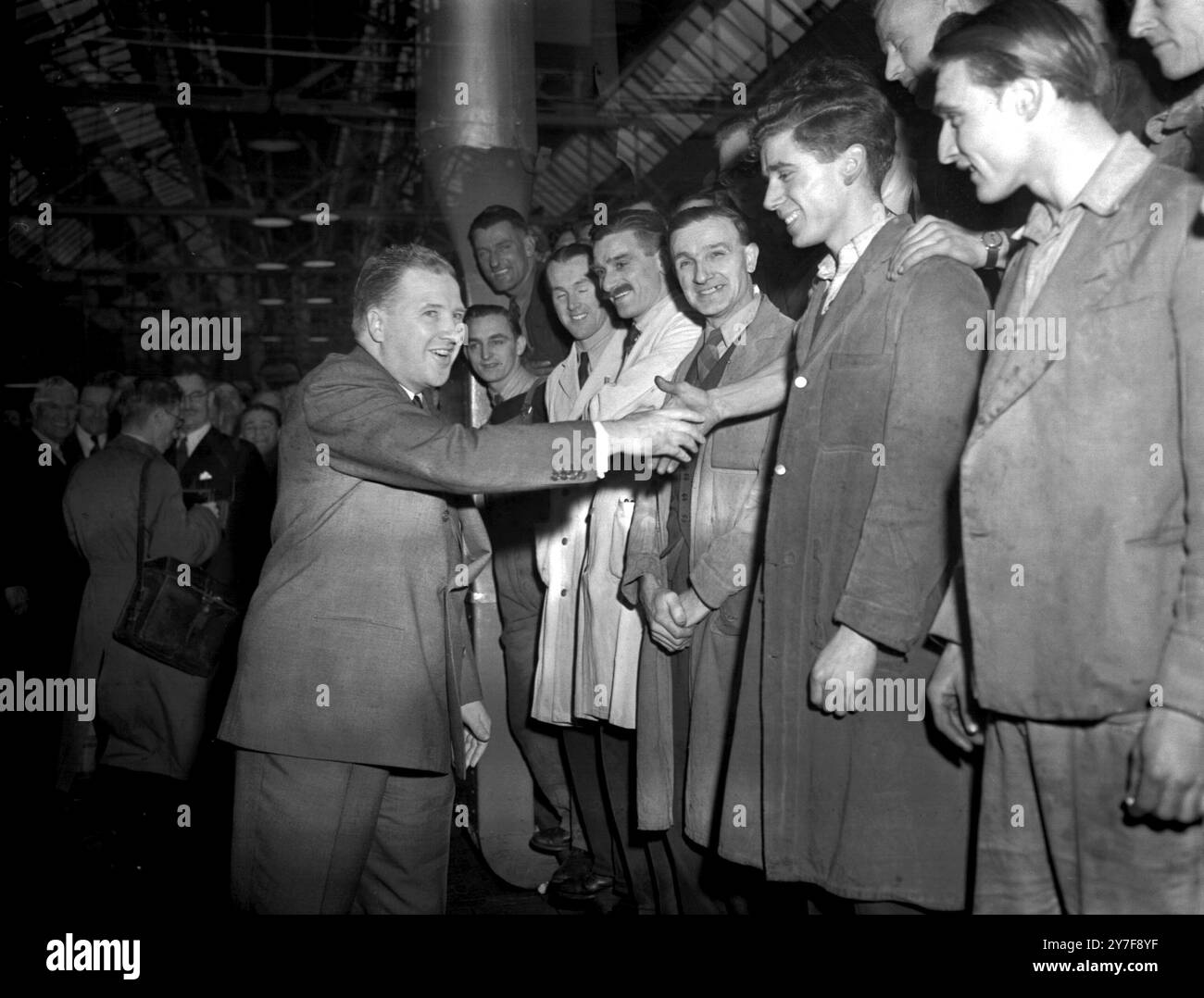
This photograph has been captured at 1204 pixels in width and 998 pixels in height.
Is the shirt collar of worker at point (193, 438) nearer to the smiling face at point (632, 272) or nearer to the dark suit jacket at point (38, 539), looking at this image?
the dark suit jacket at point (38, 539)

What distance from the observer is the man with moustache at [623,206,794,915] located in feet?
9.00

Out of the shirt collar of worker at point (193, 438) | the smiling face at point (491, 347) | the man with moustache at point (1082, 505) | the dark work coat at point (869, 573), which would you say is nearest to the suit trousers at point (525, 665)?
the smiling face at point (491, 347)

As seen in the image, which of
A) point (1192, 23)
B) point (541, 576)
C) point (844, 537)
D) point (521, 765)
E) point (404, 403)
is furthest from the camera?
point (521, 765)

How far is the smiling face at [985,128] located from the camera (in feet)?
6.06

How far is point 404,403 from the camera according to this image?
265cm

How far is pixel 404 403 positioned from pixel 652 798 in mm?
1138

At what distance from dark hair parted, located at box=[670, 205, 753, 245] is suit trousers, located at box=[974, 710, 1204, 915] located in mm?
1503

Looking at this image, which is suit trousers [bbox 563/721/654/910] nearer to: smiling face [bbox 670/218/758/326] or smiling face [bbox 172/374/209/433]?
smiling face [bbox 670/218/758/326]

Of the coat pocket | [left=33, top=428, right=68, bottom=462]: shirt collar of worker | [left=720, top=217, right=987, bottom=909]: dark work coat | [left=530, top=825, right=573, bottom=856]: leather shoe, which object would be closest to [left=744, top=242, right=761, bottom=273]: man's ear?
[left=720, top=217, right=987, bottom=909]: dark work coat

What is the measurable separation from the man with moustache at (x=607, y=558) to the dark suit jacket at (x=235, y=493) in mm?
1488

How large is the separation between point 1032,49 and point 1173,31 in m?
0.38

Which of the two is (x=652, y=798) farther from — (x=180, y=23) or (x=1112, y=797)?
(x=180, y=23)

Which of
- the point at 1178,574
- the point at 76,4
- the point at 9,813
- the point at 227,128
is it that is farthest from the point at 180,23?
the point at 1178,574

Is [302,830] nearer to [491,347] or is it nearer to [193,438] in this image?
[491,347]
